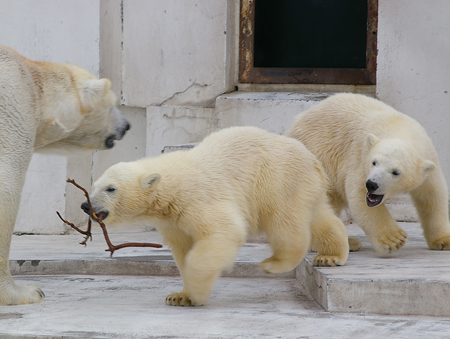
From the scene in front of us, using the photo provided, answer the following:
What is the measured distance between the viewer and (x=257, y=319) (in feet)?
8.77

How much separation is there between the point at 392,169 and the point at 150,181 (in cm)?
149

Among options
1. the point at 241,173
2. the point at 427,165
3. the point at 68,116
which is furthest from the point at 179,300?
the point at 427,165

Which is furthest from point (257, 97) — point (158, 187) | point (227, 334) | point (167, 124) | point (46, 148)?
point (227, 334)

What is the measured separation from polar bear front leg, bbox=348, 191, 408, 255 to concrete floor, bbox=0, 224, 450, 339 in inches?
3.0

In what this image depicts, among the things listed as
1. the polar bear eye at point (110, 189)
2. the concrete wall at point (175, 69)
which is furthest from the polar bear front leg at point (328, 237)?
the concrete wall at point (175, 69)

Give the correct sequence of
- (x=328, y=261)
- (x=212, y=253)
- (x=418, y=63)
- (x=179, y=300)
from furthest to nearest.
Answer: (x=418, y=63) → (x=328, y=261) → (x=179, y=300) → (x=212, y=253)

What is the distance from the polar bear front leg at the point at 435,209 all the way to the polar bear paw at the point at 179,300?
1.72 meters

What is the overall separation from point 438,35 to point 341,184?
2.22m

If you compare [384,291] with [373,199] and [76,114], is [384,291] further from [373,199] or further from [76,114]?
[76,114]

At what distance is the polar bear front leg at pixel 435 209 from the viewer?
3832mm

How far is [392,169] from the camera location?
3566 millimetres

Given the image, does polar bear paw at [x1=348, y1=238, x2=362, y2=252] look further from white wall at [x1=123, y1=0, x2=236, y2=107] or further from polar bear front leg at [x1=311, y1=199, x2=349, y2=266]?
white wall at [x1=123, y1=0, x2=236, y2=107]

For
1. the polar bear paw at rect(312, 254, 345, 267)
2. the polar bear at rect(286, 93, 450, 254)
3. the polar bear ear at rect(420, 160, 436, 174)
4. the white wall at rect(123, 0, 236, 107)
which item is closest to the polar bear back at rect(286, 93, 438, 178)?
the polar bear at rect(286, 93, 450, 254)

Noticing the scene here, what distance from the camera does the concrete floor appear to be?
2479 millimetres
